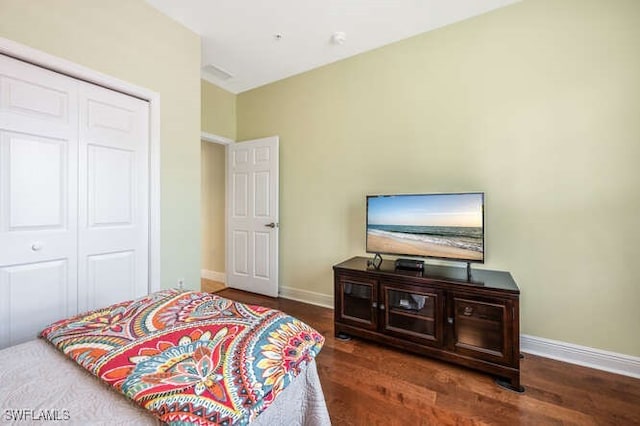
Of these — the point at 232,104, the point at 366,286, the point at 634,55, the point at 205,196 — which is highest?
the point at 232,104

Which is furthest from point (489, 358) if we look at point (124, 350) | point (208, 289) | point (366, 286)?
point (208, 289)

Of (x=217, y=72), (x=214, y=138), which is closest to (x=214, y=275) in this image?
(x=214, y=138)

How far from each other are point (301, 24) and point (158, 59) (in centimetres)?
129

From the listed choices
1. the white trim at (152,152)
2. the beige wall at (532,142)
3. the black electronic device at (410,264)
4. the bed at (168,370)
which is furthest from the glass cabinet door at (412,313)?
the white trim at (152,152)

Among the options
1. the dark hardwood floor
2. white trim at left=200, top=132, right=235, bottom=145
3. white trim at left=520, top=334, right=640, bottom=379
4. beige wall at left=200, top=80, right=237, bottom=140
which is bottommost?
the dark hardwood floor

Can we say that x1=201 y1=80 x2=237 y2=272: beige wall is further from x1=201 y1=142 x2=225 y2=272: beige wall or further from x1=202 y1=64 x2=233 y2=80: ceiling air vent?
x1=202 y1=64 x2=233 y2=80: ceiling air vent

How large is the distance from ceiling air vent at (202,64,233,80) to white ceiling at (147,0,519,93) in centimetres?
5

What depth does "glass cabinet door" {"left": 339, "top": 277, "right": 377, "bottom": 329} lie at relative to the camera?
230cm

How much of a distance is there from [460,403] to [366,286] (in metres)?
0.96

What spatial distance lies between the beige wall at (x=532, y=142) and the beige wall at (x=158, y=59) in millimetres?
1532

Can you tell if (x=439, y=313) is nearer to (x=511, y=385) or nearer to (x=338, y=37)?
(x=511, y=385)

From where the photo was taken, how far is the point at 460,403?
5.38 ft

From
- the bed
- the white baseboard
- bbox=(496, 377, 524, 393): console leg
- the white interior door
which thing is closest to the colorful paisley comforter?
the bed

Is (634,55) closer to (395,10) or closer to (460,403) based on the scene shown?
(395,10)
